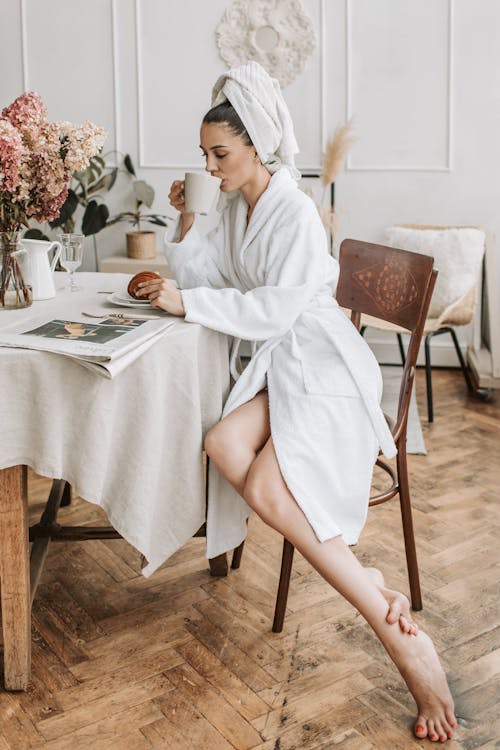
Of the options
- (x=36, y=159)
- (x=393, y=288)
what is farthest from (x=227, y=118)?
(x=393, y=288)

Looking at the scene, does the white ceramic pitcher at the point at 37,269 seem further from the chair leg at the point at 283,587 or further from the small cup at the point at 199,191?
the chair leg at the point at 283,587

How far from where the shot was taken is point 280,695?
1788 mm

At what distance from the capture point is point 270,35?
4410 mm

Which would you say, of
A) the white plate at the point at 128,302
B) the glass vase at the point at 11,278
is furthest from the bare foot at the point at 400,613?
the glass vase at the point at 11,278

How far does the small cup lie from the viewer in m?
2.01

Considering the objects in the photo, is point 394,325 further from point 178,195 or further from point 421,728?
point 421,728

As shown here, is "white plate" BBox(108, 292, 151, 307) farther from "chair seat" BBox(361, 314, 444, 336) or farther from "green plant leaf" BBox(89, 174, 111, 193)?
"green plant leaf" BBox(89, 174, 111, 193)

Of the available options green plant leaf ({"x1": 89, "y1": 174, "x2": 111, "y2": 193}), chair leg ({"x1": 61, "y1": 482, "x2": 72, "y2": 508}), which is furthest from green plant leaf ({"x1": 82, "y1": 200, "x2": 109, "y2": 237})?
chair leg ({"x1": 61, "y1": 482, "x2": 72, "y2": 508})

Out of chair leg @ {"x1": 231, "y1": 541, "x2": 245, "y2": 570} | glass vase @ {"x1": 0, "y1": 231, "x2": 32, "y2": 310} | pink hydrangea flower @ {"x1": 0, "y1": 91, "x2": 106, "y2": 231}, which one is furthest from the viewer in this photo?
chair leg @ {"x1": 231, "y1": 541, "x2": 245, "y2": 570}

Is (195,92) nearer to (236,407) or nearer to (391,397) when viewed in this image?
(391,397)

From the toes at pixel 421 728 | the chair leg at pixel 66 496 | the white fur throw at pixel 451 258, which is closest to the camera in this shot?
the toes at pixel 421 728

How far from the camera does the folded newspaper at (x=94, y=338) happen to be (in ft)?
5.09

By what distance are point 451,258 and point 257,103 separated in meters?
2.30

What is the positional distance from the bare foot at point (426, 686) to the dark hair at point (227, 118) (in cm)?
124
